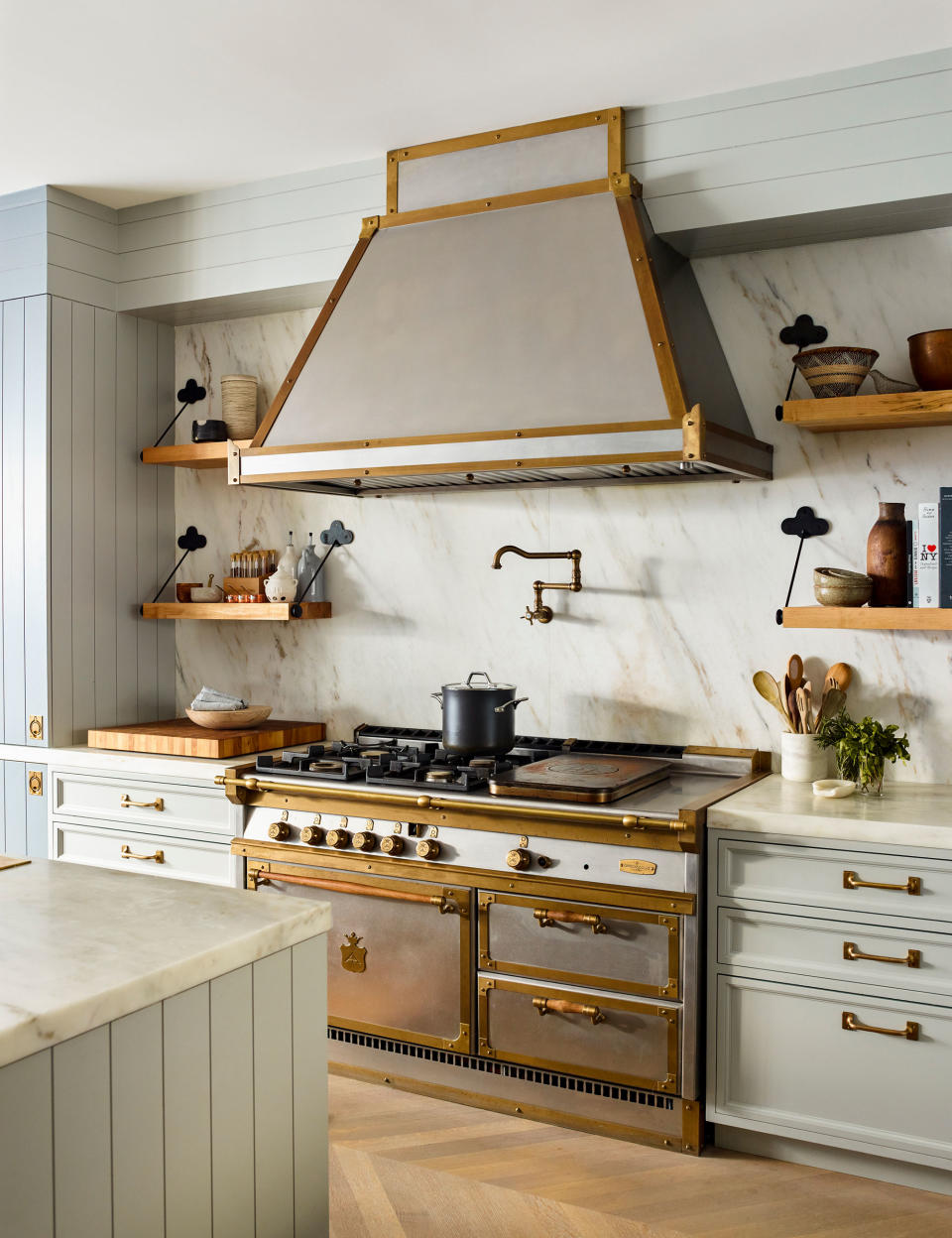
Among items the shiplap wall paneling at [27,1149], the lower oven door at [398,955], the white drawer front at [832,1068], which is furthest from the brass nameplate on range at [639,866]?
the shiplap wall paneling at [27,1149]

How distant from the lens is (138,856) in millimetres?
3611

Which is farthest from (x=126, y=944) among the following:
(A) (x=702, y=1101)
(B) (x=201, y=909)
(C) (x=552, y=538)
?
(C) (x=552, y=538)

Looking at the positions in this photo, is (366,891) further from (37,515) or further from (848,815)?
(37,515)

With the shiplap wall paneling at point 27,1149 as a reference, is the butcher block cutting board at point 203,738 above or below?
above

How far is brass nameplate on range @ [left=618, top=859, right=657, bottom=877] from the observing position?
2.77 meters

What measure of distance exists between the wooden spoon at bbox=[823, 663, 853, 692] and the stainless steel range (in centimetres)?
31

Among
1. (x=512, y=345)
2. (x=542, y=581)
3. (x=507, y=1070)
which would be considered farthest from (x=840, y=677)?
(x=507, y=1070)

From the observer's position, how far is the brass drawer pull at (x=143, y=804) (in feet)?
11.8

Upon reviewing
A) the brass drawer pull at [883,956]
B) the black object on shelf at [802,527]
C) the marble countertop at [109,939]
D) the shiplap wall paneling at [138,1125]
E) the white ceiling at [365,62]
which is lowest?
the brass drawer pull at [883,956]

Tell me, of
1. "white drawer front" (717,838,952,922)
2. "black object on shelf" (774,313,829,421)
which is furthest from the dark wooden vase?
"white drawer front" (717,838,952,922)

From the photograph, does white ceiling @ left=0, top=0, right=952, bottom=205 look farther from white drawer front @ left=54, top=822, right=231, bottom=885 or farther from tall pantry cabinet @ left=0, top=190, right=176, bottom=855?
white drawer front @ left=54, top=822, right=231, bottom=885

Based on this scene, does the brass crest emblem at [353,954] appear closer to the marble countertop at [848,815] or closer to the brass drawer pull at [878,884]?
the marble countertop at [848,815]

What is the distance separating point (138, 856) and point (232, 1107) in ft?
7.13

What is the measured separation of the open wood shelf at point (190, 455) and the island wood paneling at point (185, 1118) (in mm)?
2507
